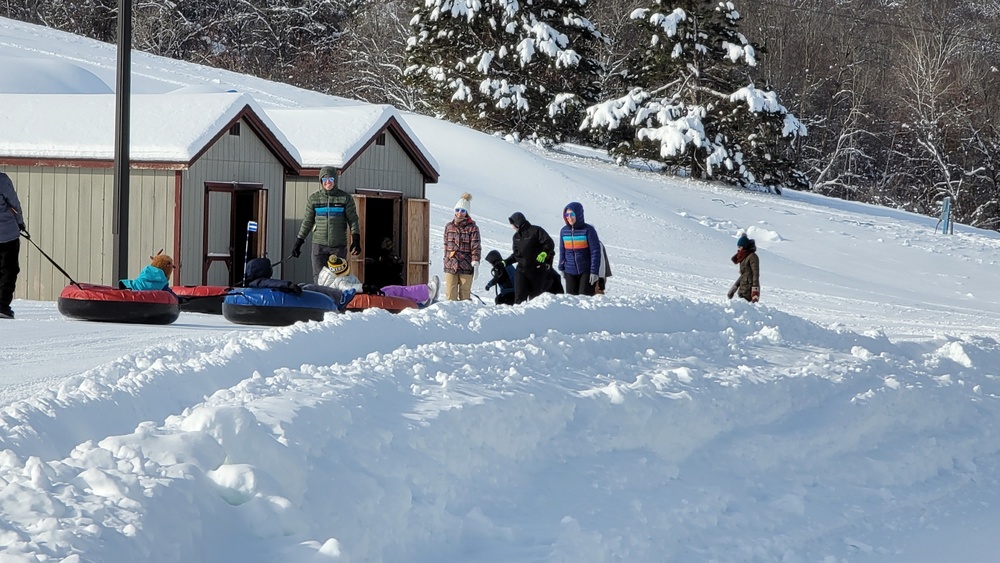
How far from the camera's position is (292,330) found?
8.99 metres

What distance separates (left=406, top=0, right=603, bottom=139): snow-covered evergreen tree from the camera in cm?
3659

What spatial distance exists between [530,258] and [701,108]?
71.6 feet

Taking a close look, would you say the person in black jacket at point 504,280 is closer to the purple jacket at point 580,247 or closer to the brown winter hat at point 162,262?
the purple jacket at point 580,247

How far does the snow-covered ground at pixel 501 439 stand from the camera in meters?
4.74

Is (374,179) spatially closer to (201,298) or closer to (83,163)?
(83,163)

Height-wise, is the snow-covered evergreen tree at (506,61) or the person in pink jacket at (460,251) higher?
the snow-covered evergreen tree at (506,61)

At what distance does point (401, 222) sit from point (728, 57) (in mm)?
20247

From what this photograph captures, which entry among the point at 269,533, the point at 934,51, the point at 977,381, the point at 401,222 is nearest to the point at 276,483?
the point at 269,533

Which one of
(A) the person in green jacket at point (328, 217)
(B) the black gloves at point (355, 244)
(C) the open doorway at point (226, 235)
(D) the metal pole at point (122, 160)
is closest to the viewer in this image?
(D) the metal pole at point (122, 160)

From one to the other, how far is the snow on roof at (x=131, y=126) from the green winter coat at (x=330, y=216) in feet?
5.26

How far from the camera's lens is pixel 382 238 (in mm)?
18938

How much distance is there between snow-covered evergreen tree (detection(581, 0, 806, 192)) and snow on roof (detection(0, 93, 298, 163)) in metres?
19.3

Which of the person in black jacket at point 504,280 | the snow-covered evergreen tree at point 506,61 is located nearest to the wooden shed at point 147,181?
the person in black jacket at point 504,280

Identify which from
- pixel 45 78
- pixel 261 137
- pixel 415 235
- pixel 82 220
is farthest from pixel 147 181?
pixel 45 78
